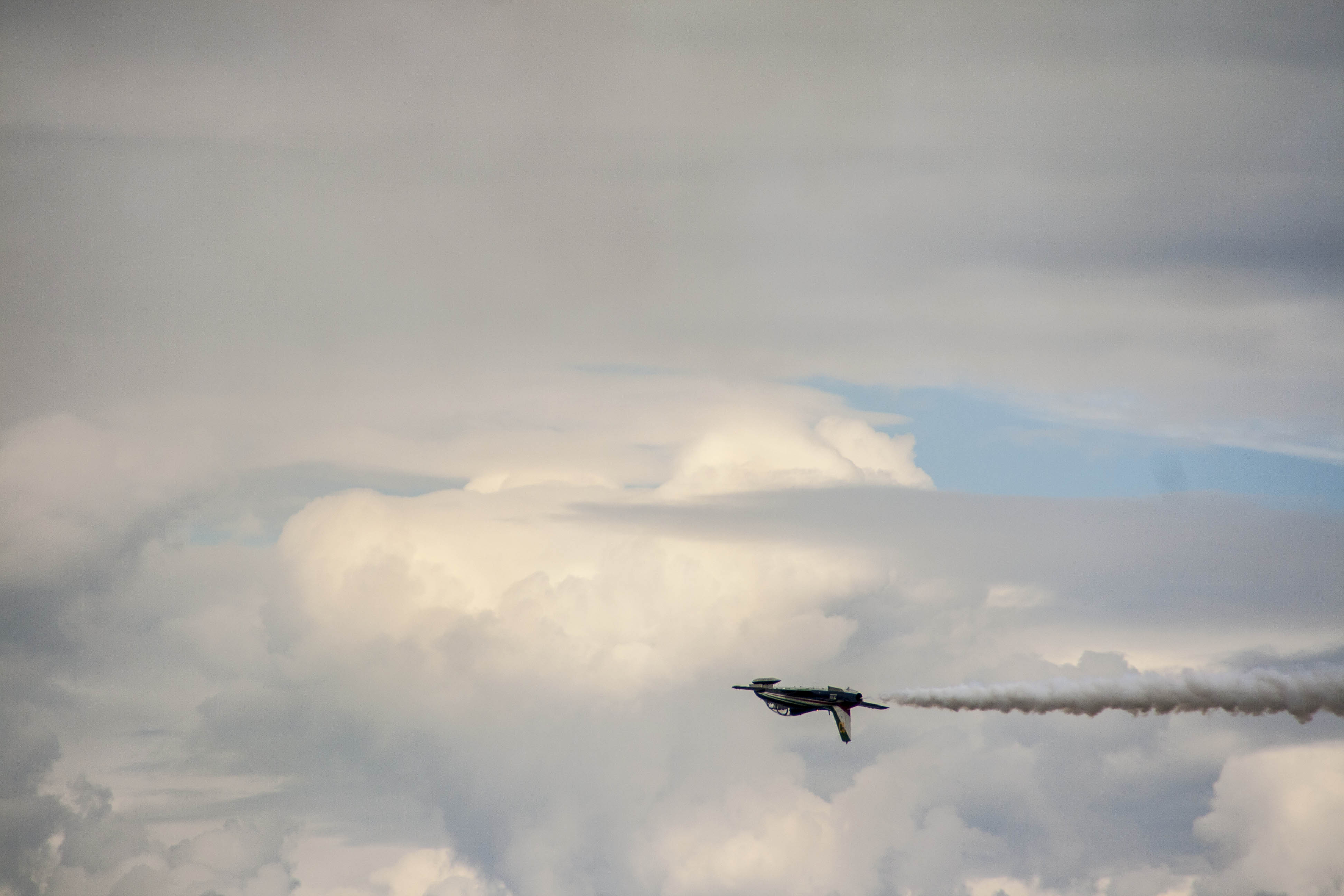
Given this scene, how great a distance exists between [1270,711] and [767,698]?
6550 centimetres

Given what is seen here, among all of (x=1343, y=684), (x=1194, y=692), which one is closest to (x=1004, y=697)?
(x=1194, y=692)

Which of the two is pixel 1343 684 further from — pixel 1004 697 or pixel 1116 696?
pixel 1004 697

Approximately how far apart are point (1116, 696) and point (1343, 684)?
70.6 feet

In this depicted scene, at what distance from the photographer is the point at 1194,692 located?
112m

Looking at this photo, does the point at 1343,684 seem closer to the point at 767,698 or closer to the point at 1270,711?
the point at 1270,711

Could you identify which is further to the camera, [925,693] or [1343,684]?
[925,693]

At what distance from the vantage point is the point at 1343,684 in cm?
10125

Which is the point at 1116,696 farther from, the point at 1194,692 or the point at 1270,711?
the point at 1270,711

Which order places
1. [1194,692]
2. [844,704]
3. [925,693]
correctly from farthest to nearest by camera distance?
[844,704] < [925,693] < [1194,692]

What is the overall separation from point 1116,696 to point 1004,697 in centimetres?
1309

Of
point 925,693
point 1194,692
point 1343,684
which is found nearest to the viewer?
point 1343,684

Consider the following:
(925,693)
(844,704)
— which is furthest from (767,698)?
(925,693)

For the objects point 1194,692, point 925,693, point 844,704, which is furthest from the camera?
point 844,704

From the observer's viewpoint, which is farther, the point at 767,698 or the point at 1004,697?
the point at 767,698
